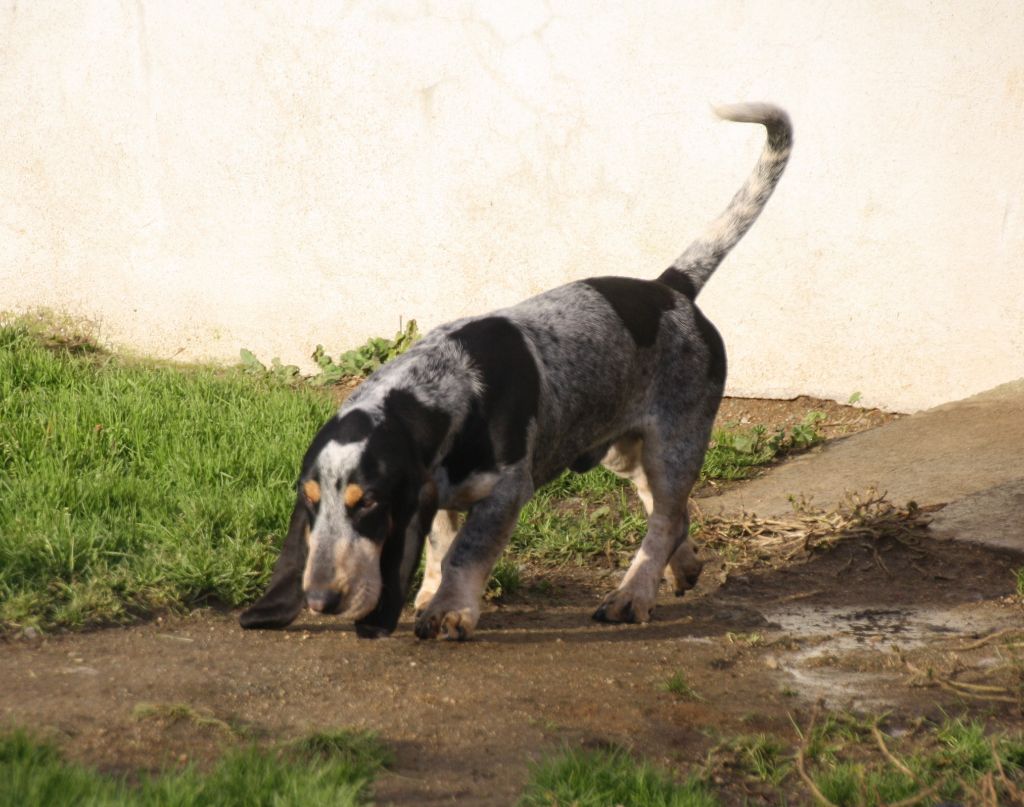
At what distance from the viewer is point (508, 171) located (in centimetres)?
816

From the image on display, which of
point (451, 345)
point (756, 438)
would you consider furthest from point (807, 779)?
point (756, 438)

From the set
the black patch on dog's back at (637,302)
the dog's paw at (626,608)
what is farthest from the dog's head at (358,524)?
the black patch on dog's back at (637,302)

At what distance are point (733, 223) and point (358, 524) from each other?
250 cm

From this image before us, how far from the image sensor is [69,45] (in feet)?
28.0

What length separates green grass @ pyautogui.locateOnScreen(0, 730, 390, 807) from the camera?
2895 millimetres

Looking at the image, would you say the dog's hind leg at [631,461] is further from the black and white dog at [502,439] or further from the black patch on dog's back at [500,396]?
the black patch on dog's back at [500,396]

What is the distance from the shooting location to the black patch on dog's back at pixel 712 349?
5473mm

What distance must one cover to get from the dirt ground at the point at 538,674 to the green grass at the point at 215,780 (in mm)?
111

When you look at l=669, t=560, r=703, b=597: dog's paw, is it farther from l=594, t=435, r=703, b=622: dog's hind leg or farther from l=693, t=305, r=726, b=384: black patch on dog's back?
l=693, t=305, r=726, b=384: black patch on dog's back

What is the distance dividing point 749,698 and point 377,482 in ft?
4.40

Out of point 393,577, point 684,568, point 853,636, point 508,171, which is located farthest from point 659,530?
point 508,171

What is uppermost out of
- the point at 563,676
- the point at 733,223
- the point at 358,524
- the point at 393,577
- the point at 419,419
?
the point at 733,223

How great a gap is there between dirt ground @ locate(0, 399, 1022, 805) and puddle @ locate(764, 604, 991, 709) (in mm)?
12

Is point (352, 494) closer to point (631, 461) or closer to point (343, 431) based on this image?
point (343, 431)
